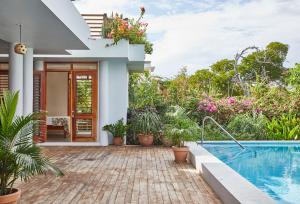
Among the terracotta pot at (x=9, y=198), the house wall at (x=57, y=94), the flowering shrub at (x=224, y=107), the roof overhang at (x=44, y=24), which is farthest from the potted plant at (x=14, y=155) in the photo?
the house wall at (x=57, y=94)

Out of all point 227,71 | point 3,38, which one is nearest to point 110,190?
point 3,38

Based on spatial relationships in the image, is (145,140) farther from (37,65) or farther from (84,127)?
(37,65)

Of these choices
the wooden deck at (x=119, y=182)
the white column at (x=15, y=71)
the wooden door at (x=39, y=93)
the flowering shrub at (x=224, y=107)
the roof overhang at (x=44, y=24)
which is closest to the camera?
the wooden deck at (x=119, y=182)

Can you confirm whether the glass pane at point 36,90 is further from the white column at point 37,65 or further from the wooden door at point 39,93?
the white column at point 37,65

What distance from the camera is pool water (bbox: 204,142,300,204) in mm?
7607

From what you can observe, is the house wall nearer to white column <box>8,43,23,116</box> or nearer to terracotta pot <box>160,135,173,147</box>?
terracotta pot <box>160,135,173,147</box>

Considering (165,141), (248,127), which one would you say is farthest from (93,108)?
(248,127)

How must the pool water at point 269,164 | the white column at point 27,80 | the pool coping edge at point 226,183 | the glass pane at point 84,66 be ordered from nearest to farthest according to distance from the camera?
the pool coping edge at point 226,183 → the pool water at point 269,164 → the white column at point 27,80 → the glass pane at point 84,66

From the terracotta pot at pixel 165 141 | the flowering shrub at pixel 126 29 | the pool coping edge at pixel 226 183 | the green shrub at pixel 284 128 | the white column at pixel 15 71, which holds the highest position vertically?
the flowering shrub at pixel 126 29

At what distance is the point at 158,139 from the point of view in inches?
510

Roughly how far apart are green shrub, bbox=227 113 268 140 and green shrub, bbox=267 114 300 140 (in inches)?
11.2

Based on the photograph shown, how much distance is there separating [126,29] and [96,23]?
1667 mm

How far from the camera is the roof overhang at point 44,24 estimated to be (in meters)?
6.39

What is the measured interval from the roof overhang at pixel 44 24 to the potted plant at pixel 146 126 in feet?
11.9
